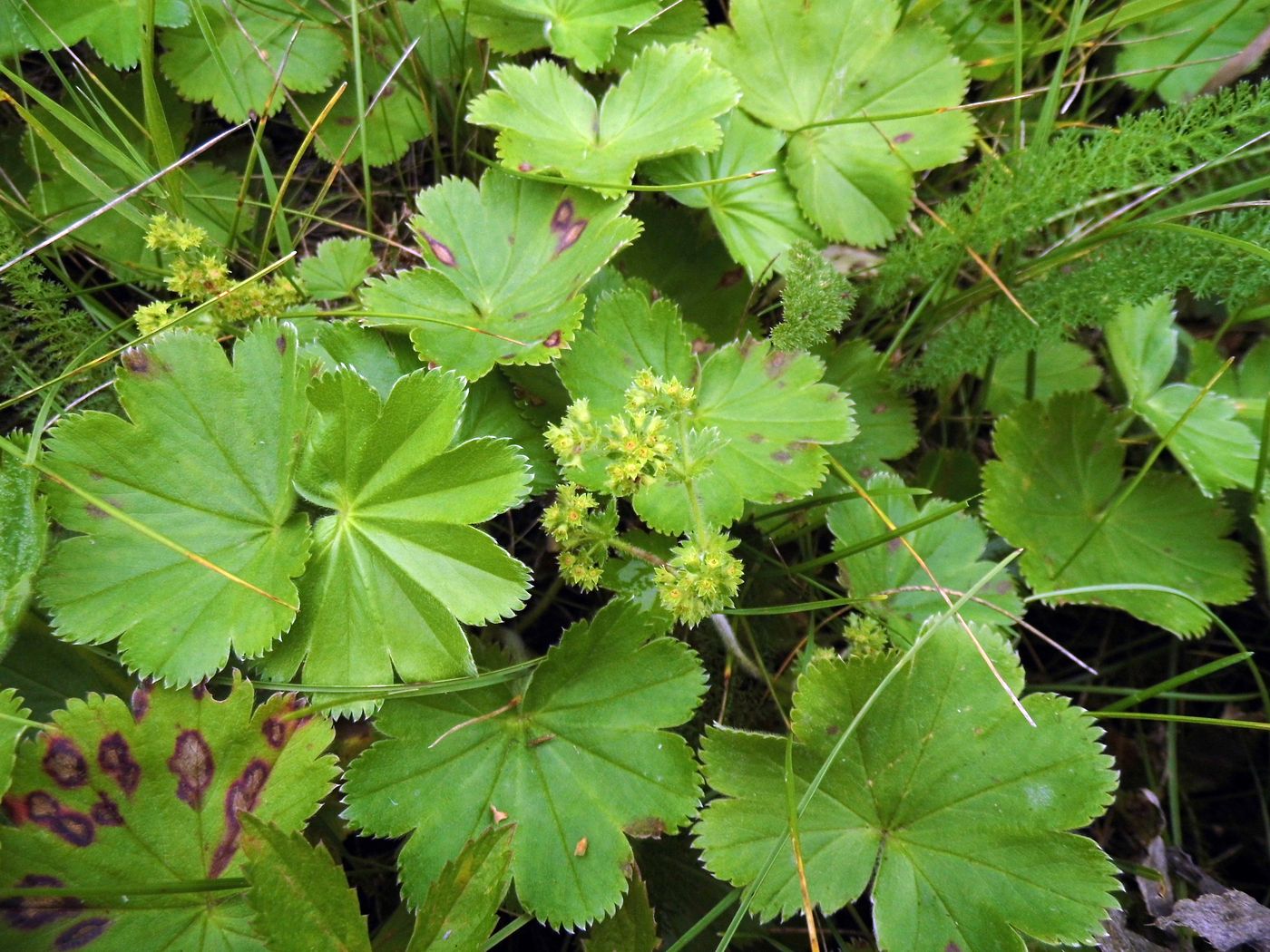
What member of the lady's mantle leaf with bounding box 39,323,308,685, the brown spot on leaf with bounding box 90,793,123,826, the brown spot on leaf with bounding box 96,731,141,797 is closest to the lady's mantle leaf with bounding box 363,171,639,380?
the lady's mantle leaf with bounding box 39,323,308,685

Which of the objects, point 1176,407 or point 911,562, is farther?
point 1176,407

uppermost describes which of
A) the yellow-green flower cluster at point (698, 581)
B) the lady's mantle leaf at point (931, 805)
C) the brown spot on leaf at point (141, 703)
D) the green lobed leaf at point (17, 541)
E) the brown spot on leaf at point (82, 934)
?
the green lobed leaf at point (17, 541)

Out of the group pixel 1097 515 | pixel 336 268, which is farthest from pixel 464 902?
pixel 1097 515

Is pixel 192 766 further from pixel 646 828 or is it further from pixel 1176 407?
pixel 1176 407

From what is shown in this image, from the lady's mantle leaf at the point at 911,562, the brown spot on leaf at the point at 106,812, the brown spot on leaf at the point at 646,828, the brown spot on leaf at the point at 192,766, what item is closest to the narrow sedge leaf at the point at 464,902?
the brown spot on leaf at the point at 646,828

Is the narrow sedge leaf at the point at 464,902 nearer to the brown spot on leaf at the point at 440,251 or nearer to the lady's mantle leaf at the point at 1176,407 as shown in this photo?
the brown spot on leaf at the point at 440,251

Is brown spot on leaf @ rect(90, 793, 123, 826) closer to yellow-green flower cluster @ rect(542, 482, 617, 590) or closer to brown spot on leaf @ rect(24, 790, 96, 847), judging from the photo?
brown spot on leaf @ rect(24, 790, 96, 847)
